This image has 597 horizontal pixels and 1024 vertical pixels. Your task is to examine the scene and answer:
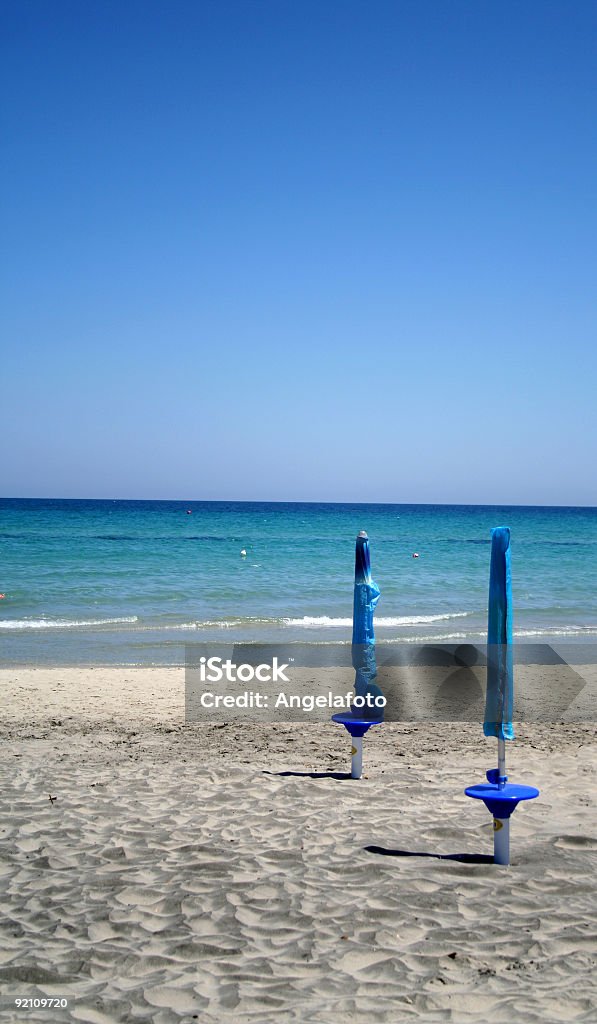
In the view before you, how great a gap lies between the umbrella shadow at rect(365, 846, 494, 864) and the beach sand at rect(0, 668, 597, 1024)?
0.02 metres

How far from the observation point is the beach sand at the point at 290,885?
3836 millimetres

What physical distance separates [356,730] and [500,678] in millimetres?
2191

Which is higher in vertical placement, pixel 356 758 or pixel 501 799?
pixel 501 799

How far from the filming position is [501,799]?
4.87 metres

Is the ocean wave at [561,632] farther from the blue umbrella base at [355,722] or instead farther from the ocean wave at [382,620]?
the blue umbrella base at [355,722]

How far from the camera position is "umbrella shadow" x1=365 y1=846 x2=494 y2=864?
17.6 ft

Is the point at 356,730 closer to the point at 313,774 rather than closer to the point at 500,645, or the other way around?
the point at 313,774

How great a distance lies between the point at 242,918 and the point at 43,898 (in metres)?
1.20

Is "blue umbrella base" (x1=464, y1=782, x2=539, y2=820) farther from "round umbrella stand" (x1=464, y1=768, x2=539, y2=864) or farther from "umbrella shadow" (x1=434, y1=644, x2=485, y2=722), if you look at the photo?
"umbrella shadow" (x1=434, y1=644, x2=485, y2=722)

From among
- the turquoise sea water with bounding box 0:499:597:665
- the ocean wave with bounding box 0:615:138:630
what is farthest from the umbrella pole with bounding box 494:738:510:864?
the ocean wave with bounding box 0:615:138:630

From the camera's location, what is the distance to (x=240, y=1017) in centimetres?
366

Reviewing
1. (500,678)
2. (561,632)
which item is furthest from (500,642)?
(561,632)

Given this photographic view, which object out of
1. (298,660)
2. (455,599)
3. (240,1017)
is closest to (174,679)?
(298,660)

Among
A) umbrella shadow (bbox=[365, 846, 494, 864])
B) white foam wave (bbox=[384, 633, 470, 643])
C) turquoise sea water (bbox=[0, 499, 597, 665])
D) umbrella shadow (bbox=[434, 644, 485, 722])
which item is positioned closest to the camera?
umbrella shadow (bbox=[365, 846, 494, 864])
